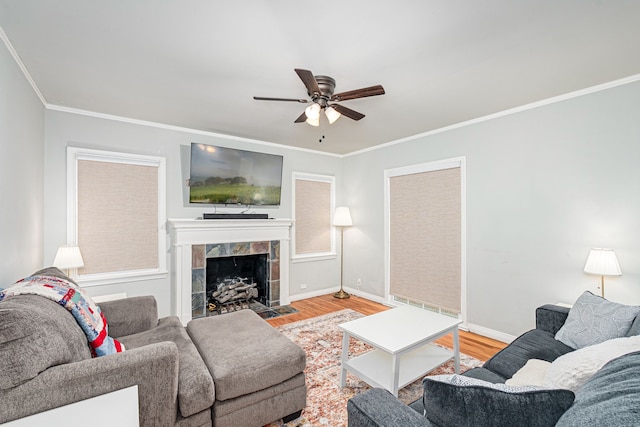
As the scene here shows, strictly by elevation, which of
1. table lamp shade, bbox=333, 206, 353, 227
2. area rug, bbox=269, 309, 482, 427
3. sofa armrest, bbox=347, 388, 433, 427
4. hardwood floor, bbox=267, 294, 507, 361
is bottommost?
hardwood floor, bbox=267, 294, 507, 361

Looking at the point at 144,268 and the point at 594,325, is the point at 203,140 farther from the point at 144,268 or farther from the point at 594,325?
the point at 594,325

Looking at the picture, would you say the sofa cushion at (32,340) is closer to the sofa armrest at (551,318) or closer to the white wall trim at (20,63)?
the white wall trim at (20,63)

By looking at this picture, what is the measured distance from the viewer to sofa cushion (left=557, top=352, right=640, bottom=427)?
609 millimetres

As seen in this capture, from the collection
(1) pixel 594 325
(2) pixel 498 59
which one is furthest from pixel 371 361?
(2) pixel 498 59

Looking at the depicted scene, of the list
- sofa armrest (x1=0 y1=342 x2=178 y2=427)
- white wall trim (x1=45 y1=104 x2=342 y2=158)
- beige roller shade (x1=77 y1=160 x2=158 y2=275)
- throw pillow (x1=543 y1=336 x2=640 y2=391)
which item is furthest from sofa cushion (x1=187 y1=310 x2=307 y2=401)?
white wall trim (x1=45 y1=104 x2=342 y2=158)

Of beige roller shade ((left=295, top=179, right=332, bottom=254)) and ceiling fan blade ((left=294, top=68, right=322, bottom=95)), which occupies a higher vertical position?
ceiling fan blade ((left=294, top=68, right=322, bottom=95))

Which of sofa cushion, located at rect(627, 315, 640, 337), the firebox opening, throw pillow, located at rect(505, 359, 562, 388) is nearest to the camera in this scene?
throw pillow, located at rect(505, 359, 562, 388)

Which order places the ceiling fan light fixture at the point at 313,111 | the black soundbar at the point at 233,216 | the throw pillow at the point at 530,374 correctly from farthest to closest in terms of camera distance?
the black soundbar at the point at 233,216
the ceiling fan light fixture at the point at 313,111
the throw pillow at the point at 530,374

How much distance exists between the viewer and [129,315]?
224 cm

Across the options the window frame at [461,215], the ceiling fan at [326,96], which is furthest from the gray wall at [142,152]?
the ceiling fan at [326,96]

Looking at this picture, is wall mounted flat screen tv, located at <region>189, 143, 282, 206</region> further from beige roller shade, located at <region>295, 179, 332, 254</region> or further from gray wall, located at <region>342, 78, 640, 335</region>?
gray wall, located at <region>342, 78, 640, 335</region>

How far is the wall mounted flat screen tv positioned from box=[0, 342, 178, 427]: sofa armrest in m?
2.64

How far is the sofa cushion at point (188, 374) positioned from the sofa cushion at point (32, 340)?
0.50 meters

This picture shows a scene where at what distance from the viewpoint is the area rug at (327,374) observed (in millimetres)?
2006
